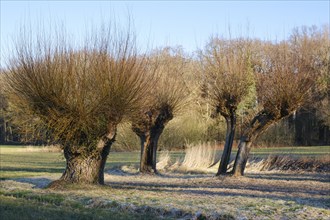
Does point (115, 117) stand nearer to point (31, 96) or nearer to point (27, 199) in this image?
point (31, 96)

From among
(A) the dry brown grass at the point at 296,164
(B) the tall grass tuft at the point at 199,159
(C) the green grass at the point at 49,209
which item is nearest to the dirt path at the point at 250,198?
(C) the green grass at the point at 49,209

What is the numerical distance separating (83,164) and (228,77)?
634cm

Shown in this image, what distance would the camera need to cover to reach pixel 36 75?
45.8ft

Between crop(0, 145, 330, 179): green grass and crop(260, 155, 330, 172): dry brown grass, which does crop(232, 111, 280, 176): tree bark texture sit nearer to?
crop(260, 155, 330, 172): dry brown grass

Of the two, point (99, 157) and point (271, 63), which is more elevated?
point (271, 63)

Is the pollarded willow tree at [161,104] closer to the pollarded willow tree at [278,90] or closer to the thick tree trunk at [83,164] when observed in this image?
the pollarded willow tree at [278,90]

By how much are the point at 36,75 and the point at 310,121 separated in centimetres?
4368

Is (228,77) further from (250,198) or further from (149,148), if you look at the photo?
(250,198)

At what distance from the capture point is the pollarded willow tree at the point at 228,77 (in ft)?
60.4

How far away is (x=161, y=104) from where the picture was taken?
20922mm

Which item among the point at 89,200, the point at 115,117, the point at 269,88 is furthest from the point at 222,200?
the point at 269,88

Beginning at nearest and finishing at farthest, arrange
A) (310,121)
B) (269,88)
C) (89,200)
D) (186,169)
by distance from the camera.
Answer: (89,200)
(269,88)
(186,169)
(310,121)

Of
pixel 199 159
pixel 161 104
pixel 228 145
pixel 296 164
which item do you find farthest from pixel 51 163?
pixel 228 145

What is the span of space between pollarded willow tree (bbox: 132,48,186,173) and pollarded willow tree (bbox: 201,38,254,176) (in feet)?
5.18
